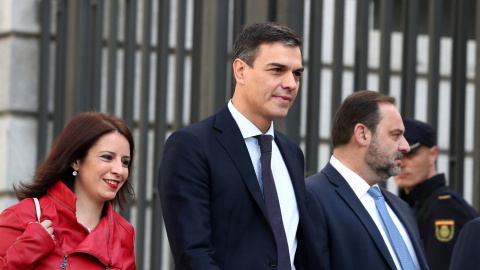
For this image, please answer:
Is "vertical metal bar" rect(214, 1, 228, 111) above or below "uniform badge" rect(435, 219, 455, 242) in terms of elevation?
above

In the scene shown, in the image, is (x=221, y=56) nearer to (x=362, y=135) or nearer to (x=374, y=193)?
(x=362, y=135)

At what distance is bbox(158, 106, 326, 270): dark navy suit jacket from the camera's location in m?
3.73

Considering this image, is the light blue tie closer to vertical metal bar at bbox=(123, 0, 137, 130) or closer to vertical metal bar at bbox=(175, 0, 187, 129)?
vertical metal bar at bbox=(175, 0, 187, 129)

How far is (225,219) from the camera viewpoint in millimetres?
3809

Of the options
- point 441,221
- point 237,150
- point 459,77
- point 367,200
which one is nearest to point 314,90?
point 459,77

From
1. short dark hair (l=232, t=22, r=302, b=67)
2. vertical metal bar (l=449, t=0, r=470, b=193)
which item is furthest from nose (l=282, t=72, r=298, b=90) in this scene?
vertical metal bar (l=449, t=0, r=470, b=193)

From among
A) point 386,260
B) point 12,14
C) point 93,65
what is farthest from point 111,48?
point 386,260

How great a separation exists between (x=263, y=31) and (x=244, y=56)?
0.12 m

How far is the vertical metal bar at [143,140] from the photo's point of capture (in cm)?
745

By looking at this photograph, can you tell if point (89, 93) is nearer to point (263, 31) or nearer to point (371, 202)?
point (371, 202)

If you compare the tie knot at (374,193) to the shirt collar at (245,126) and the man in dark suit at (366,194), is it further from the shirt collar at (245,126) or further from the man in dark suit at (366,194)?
the shirt collar at (245,126)

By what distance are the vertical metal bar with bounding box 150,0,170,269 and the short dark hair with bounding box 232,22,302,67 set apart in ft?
10.7

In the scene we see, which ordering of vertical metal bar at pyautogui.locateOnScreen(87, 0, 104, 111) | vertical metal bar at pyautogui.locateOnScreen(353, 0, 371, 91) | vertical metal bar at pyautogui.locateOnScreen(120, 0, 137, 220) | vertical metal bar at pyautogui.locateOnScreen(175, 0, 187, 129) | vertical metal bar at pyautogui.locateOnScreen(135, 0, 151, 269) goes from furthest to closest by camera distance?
vertical metal bar at pyautogui.locateOnScreen(87, 0, 104, 111) → vertical metal bar at pyautogui.locateOnScreen(120, 0, 137, 220) → vertical metal bar at pyautogui.locateOnScreen(135, 0, 151, 269) → vertical metal bar at pyautogui.locateOnScreen(175, 0, 187, 129) → vertical metal bar at pyautogui.locateOnScreen(353, 0, 371, 91)

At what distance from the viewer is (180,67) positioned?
707 cm
